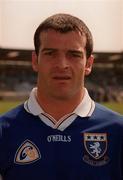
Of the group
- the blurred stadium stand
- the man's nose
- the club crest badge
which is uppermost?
the man's nose

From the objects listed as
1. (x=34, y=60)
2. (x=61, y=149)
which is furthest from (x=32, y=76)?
(x=61, y=149)

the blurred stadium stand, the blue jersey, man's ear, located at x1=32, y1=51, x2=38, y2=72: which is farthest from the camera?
the blurred stadium stand

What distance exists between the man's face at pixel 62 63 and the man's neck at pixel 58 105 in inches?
1.4

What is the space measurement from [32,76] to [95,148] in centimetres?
3383

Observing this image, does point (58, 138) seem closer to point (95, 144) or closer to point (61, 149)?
point (61, 149)

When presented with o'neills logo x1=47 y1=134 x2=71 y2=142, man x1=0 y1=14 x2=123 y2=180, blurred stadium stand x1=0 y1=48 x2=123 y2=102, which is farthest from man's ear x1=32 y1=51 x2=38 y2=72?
blurred stadium stand x1=0 y1=48 x2=123 y2=102

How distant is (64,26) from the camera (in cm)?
191

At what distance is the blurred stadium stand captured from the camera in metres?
31.9

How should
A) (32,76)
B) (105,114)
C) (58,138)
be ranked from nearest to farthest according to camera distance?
(58,138) → (105,114) → (32,76)

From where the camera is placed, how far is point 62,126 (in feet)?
6.37

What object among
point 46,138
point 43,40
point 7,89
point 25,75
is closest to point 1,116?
point 46,138

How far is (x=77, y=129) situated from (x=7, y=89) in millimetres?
31095

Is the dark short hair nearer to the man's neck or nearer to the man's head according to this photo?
the man's head

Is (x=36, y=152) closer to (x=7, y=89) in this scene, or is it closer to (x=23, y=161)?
(x=23, y=161)
